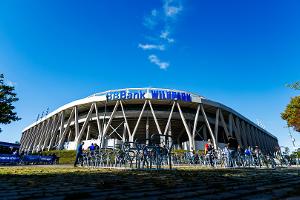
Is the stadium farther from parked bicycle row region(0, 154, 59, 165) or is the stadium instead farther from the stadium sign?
parked bicycle row region(0, 154, 59, 165)

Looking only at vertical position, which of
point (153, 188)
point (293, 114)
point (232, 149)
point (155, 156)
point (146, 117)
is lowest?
point (153, 188)

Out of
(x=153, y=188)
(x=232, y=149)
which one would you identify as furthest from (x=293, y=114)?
(x=153, y=188)

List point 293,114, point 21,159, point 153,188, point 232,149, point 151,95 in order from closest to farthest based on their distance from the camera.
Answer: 1. point 153,188
2. point 232,149
3. point 21,159
4. point 293,114
5. point 151,95

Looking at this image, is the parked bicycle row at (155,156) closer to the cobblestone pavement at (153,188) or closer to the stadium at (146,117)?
the cobblestone pavement at (153,188)

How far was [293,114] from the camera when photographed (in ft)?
96.7

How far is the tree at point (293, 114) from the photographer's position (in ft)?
95.9

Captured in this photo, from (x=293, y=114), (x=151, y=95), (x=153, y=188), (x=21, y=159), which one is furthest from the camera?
(x=151, y=95)

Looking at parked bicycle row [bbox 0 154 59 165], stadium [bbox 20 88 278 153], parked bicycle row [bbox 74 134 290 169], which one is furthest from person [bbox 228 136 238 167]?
stadium [bbox 20 88 278 153]

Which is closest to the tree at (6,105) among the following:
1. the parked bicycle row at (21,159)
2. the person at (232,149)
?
the parked bicycle row at (21,159)

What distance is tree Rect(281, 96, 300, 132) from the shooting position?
29.2 meters

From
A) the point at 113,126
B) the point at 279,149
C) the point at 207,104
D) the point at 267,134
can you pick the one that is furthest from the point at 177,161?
the point at 267,134

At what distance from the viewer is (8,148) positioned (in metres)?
34.2

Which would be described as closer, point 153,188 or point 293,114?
point 153,188

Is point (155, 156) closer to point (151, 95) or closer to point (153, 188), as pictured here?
point (153, 188)
